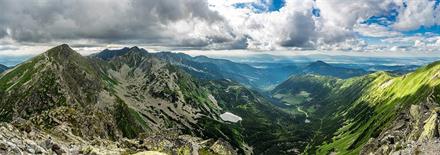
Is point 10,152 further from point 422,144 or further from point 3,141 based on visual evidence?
point 422,144

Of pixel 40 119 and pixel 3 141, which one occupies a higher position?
pixel 3 141

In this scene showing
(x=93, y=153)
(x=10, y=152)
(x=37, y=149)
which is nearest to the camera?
(x=10, y=152)

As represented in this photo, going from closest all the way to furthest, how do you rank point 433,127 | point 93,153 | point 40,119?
1. point 93,153
2. point 433,127
3. point 40,119

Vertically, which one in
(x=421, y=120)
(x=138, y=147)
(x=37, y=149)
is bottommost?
(x=138, y=147)

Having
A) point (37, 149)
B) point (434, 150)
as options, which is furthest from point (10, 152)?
point (434, 150)

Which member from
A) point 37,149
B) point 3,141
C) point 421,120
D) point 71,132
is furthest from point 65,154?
point 421,120

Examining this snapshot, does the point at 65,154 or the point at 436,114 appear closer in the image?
the point at 65,154

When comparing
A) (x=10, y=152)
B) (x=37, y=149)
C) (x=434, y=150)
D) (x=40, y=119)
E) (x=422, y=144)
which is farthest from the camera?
(x=40, y=119)

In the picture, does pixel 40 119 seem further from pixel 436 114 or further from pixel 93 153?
pixel 436 114

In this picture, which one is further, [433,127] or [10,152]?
[433,127]
